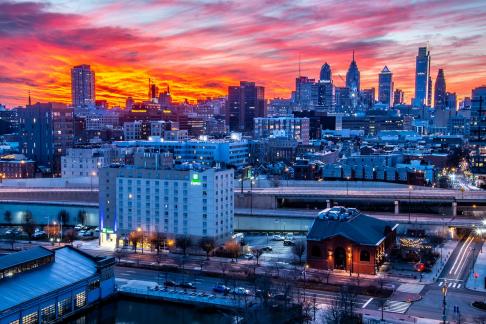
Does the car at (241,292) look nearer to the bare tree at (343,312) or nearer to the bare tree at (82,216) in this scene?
the bare tree at (343,312)

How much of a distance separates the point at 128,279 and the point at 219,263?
596 centimetres

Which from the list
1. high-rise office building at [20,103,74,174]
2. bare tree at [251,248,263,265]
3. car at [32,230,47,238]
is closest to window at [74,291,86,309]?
bare tree at [251,248,263,265]

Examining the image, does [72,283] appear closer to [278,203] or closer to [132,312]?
[132,312]

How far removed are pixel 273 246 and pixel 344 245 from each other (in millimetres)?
8730

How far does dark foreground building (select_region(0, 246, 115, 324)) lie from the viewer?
84.9 feet

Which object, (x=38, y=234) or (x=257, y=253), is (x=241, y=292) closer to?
(x=257, y=253)

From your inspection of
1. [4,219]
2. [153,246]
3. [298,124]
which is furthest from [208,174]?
[298,124]

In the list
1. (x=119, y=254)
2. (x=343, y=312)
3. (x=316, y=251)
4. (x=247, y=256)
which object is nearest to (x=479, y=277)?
(x=316, y=251)

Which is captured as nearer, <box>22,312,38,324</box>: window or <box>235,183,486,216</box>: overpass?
<box>22,312,38,324</box>: window

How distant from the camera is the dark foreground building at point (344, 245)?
113 feet

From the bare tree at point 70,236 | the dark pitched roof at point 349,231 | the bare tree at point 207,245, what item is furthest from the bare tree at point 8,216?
the dark pitched roof at point 349,231

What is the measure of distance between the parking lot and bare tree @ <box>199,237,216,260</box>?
337cm

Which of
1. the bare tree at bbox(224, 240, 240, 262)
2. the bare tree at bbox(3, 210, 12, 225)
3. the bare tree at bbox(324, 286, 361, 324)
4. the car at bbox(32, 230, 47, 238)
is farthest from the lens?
the bare tree at bbox(3, 210, 12, 225)

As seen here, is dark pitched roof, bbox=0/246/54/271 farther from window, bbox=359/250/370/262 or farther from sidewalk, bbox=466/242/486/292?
sidewalk, bbox=466/242/486/292
